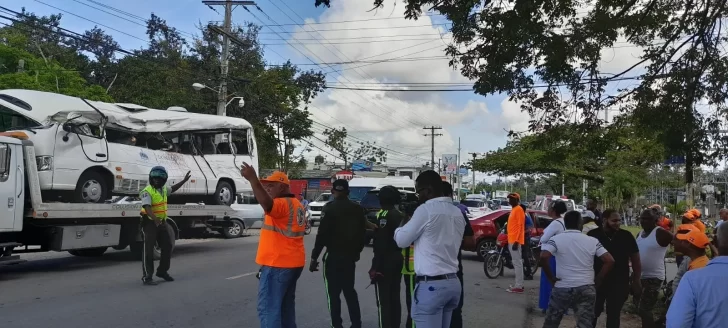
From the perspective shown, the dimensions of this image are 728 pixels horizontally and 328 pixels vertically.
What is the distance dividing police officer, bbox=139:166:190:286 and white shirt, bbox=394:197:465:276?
6.33 metres

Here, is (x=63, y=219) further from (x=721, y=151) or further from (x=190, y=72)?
(x=190, y=72)

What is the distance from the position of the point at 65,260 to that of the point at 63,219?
2.69m

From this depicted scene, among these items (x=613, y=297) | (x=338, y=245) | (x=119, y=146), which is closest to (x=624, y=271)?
(x=613, y=297)

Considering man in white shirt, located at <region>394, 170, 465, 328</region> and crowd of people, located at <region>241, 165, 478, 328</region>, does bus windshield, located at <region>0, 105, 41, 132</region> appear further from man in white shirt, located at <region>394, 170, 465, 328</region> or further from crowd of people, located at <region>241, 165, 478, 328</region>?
man in white shirt, located at <region>394, 170, 465, 328</region>

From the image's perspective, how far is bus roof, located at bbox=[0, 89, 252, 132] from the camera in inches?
445

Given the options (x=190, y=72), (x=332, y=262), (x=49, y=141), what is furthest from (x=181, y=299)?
(x=190, y=72)

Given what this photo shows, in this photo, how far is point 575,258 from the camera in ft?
19.3

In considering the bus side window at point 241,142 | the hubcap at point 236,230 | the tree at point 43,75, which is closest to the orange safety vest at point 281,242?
the bus side window at point 241,142

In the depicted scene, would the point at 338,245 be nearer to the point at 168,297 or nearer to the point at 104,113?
the point at 168,297

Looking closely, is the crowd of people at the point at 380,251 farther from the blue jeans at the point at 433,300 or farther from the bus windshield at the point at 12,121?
the bus windshield at the point at 12,121

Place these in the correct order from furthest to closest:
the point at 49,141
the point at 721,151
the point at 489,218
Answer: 1. the point at 489,218
2. the point at 49,141
3. the point at 721,151

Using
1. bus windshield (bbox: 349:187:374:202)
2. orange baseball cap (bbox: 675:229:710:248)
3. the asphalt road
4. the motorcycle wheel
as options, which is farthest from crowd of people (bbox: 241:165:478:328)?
bus windshield (bbox: 349:187:374:202)

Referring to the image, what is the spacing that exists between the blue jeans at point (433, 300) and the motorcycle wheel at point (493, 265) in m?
8.31

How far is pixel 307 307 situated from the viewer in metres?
8.67
